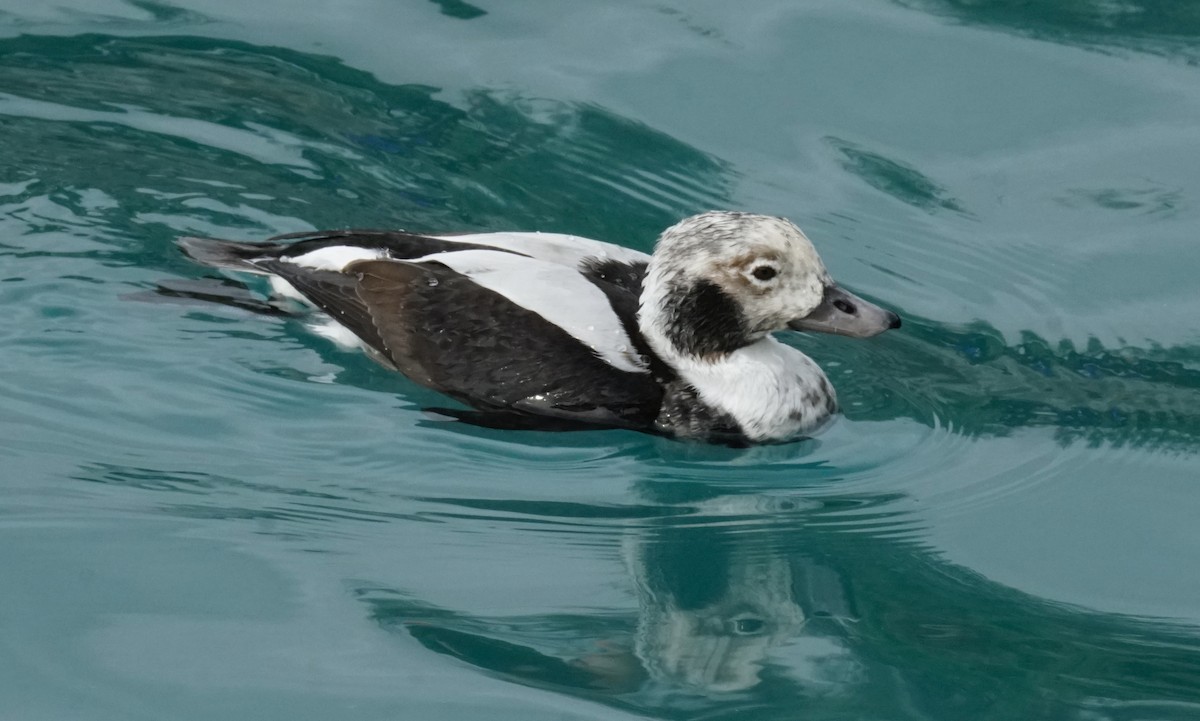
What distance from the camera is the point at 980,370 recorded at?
577cm

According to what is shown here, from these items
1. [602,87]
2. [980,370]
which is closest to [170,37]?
[602,87]

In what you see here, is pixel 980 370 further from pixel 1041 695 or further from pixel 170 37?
pixel 170 37

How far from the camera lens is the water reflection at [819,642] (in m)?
3.92

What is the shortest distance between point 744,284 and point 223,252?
1953 millimetres

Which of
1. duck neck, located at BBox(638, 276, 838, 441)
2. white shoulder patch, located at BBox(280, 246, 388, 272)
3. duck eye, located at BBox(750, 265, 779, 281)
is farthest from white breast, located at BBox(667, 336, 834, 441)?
white shoulder patch, located at BBox(280, 246, 388, 272)

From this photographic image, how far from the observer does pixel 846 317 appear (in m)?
5.20

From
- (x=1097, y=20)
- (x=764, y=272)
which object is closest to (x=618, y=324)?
(x=764, y=272)

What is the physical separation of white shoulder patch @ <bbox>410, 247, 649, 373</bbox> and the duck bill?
590 millimetres

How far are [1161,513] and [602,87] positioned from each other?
3338 millimetres

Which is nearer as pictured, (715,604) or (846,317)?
(715,604)

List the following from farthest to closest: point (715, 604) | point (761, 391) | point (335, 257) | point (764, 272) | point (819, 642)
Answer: point (335, 257)
point (761, 391)
point (764, 272)
point (715, 604)
point (819, 642)

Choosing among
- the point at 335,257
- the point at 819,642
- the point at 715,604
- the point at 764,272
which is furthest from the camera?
the point at 335,257

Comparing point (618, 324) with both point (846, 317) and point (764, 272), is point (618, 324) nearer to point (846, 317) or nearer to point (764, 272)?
point (764, 272)

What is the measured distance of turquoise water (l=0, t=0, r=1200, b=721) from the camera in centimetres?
401
